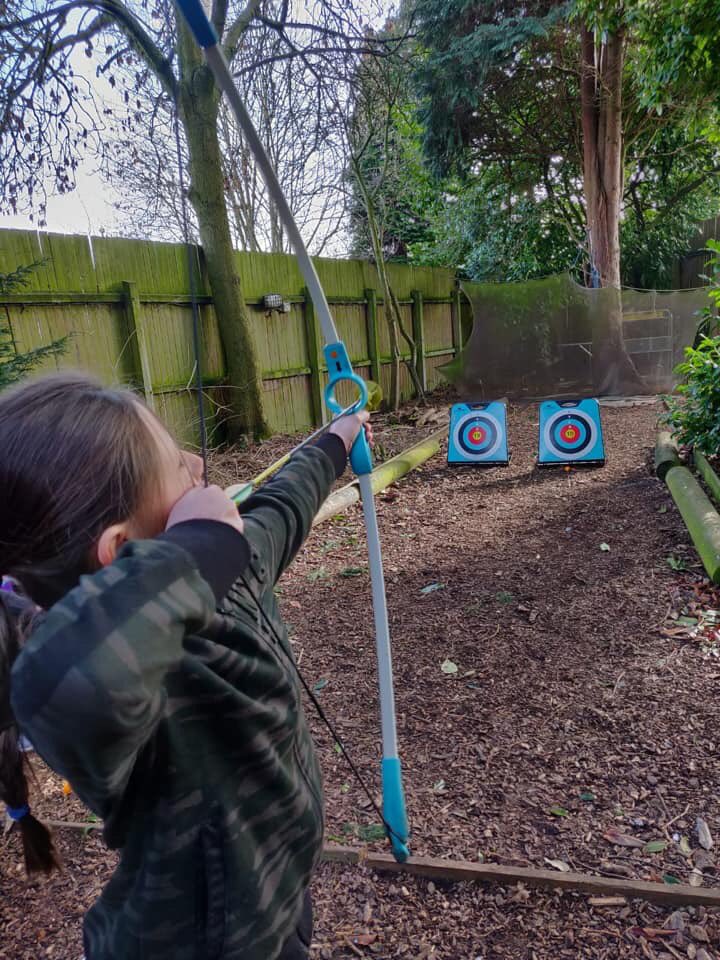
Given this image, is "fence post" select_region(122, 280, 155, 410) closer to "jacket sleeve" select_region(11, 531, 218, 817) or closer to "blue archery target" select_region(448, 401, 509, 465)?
"blue archery target" select_region(448, 401, 509, 465)

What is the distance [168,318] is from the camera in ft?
17.7

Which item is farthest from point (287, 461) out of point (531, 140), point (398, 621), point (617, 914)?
point (531, 140)

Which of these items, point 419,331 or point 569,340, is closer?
point 569,340

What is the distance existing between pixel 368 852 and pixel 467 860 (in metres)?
0.23

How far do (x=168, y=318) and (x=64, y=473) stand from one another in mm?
5041

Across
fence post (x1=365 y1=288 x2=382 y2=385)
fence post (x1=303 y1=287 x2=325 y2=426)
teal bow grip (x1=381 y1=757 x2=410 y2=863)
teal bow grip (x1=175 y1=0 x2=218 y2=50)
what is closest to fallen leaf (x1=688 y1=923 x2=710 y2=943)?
teal bow grip (x1=381 y1=757 x2=410 y2=863)

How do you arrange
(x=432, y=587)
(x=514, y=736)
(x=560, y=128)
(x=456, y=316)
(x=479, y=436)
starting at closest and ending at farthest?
(x=514, y=736), (x=432, y=587), (x=479, y=436), (x=560, y=128), (x=456, y=316)

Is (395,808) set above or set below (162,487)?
below

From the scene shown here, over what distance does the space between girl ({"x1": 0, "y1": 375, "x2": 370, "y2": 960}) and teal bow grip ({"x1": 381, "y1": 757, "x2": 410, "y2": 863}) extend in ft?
2.01

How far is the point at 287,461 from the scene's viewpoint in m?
1.31

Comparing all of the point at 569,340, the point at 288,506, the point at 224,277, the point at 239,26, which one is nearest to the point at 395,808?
the point at 288,506

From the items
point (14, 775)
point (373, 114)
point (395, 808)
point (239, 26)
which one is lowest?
point (395, 808)

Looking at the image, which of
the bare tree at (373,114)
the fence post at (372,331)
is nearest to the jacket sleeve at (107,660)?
the bare tree at (373,114)

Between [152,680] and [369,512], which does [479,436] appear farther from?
[152,680]
